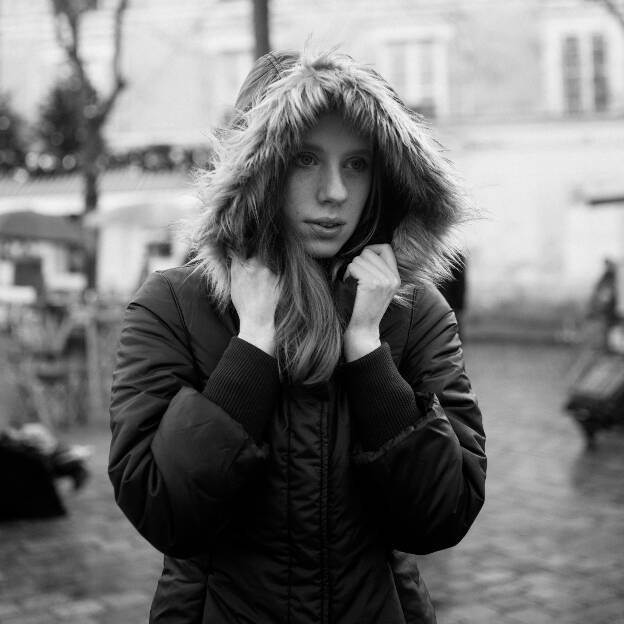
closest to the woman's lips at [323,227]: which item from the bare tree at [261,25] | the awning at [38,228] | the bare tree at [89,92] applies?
the bare tree at [261,25]

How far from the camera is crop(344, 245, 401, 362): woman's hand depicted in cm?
170

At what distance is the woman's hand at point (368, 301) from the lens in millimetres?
1695

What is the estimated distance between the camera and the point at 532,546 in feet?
16.8

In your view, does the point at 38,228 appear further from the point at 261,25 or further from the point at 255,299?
the point at 255,299

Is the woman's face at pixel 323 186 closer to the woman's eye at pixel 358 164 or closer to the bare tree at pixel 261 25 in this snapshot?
the woman's eye at pixel 358 164

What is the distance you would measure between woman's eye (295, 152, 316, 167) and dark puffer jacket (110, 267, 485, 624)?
33 cm

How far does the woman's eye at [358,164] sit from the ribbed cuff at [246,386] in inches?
17.5

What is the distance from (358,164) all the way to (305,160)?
118 mm

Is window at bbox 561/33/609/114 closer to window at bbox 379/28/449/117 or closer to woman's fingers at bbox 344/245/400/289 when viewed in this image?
window at bbox 379/28/449/117

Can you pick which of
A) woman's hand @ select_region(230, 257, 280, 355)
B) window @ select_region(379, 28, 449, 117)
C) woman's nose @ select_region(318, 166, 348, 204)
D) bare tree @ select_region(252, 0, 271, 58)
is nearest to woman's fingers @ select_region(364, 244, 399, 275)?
woman's nose @ select_region(318, 166, 348, 204)

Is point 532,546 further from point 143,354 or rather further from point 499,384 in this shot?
point 499,384

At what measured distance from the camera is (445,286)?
6.03 meters

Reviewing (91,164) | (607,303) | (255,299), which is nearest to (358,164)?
(255,299)

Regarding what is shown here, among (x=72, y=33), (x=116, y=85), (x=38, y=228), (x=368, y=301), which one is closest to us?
(x=368, y=301)
